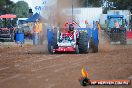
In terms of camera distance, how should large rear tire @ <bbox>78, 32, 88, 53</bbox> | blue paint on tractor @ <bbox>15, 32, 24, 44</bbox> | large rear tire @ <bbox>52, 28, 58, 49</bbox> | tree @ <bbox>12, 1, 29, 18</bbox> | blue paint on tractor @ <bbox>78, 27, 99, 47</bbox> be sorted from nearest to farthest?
large rear tire @ <bbox>78, 32, 88, 53</bbox> < large rear tire @ <bbox>52, 28, 58, 49</bbox> < blue paint on tractor @ <bbox>78, 27, 99, 47</bbox> < blue paint on tractor @ <bbox>15, 32, 24, 44</bbox> < tree @ <bbox>12, 1, 29, 18</bbox>

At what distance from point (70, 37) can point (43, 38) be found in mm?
9892

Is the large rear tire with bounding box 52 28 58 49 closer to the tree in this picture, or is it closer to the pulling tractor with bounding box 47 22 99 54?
the pulling tractor with bounding box 47 22 99 54

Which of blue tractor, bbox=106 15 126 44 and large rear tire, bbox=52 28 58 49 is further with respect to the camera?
blue tractor, bbox=106 15 126 44

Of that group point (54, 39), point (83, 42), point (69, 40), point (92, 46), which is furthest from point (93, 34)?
point (54, 39)

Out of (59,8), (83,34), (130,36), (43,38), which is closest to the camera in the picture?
(83,34)

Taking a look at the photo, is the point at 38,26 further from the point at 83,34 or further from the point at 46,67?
the point at 46,67

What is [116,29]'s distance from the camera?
39.3 metres

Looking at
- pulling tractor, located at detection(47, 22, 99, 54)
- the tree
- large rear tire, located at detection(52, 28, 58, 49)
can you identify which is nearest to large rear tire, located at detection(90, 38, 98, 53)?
pulling tractor, located at detection(47, 22, 99, 54)

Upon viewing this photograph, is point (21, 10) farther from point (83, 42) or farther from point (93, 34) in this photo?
point (83, 42)

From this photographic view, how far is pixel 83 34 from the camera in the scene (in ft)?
77.9

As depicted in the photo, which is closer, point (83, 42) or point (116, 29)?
point (83, 42)

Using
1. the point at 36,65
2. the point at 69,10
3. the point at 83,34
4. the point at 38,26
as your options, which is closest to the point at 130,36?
the point at 38,26

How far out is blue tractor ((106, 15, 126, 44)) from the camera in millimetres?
38062

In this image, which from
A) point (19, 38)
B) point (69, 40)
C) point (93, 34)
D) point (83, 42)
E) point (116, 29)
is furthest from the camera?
point (116, 29)
